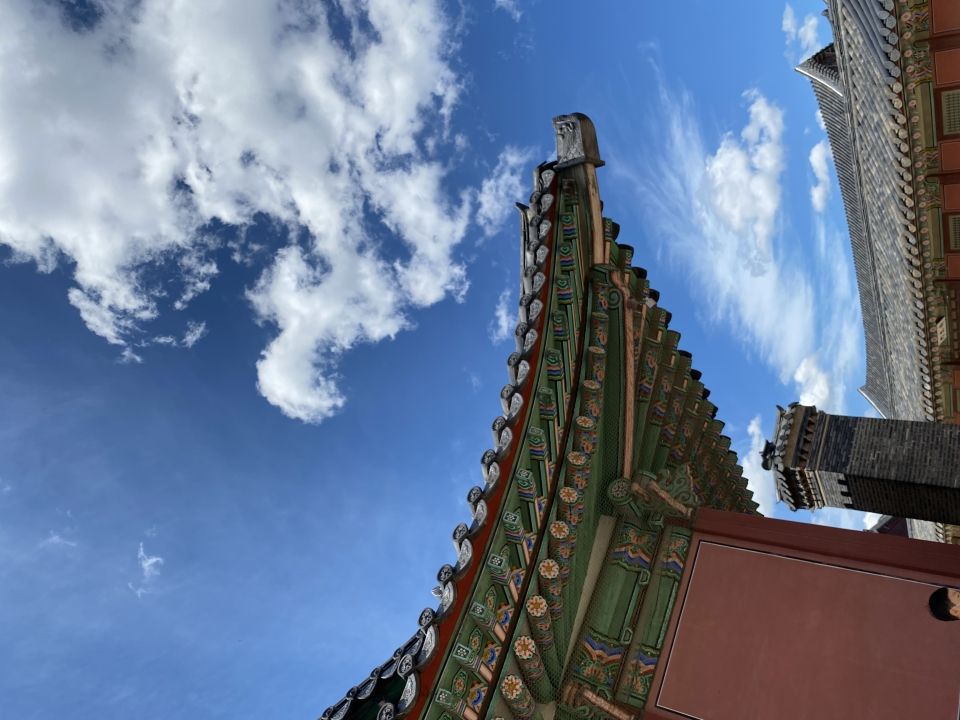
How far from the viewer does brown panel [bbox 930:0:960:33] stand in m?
12.6

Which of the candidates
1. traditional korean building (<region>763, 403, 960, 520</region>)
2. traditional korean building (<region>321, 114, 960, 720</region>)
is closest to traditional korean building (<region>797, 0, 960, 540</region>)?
traditional korean building (<region>763, 403, 960, 520</region>)

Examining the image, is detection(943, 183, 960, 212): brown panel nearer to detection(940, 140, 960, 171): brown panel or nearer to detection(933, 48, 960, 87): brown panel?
detection(940, 140, 960, 171): brown panel

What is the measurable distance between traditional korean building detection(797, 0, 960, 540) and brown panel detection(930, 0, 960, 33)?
0.06ft

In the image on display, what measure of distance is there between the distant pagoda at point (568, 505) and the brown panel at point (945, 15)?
Result: 9.97 metres

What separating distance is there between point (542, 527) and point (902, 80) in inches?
530

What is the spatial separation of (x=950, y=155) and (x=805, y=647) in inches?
519

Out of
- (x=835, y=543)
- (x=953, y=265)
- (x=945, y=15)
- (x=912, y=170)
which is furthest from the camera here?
(x=953, y=265)

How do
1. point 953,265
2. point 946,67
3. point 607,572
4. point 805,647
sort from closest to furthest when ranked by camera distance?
point 805,647 < point 607,572 < point 946,67 < point 953,265

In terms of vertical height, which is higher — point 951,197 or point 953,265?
point 951,197

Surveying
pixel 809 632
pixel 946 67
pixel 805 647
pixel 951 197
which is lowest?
pixel 805 647

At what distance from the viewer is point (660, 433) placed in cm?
875

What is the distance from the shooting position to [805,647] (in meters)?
6.54

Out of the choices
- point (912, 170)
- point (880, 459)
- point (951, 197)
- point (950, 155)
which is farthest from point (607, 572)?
point (951, 197)

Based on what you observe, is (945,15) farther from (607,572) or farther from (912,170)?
(607,572)
